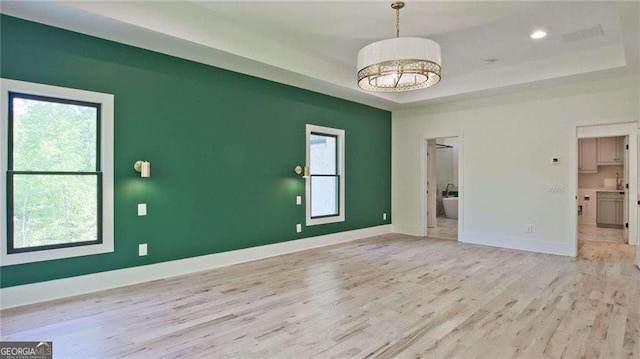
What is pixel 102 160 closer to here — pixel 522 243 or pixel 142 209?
pixel 142 209

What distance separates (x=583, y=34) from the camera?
4309 millimetres

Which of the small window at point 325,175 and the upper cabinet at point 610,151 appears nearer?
the small window at point 325,175

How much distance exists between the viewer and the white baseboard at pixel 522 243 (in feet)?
18.3

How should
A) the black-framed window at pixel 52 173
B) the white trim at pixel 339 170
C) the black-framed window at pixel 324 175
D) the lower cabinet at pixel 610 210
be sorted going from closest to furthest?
the black-framed window at pixel 52 173 < the white trim at pixel 339 170 < the black-framed window at pixel 324 175 < the lower cabinet at pixel 610 210

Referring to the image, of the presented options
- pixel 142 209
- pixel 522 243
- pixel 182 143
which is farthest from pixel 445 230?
pixel 142 209

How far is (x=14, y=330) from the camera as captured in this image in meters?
2.75

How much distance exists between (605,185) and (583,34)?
6195 mm

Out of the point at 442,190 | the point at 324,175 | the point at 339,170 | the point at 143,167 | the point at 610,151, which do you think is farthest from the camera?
the point at 442,190

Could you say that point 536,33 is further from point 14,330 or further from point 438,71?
point 14,330

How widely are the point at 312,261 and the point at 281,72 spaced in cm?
276

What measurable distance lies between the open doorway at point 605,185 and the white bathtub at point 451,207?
9.47 feet

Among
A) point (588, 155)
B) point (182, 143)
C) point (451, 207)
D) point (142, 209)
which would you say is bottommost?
point (451, 207)

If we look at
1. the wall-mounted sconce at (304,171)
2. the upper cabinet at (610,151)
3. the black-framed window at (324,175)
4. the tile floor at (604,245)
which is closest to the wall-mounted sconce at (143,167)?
the wall-mounted sconce at (304,171)

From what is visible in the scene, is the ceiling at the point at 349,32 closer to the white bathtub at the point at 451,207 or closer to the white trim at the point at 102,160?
the white trim at the point at 102,160
